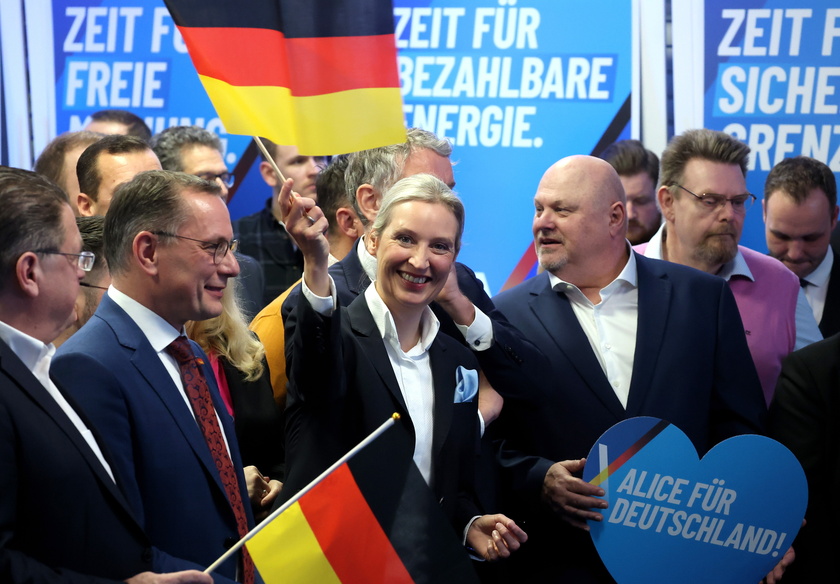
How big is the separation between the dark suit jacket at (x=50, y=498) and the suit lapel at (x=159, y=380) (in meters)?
0.36

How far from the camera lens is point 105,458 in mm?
2510

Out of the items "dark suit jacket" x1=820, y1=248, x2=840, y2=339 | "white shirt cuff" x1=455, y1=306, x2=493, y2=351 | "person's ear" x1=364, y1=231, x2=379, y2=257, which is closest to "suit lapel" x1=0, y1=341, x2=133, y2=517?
"person's ear" x1=364, y1=231, x2=379, y2=257

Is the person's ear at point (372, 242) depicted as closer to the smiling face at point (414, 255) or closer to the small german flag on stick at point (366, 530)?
the smiling face at point (414, 255)

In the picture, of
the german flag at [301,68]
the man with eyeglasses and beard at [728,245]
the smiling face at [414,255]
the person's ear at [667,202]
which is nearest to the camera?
the german flag at [301,68]

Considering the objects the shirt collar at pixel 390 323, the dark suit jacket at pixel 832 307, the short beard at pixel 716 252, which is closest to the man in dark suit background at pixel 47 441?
the shirt collar at pixel 390 323

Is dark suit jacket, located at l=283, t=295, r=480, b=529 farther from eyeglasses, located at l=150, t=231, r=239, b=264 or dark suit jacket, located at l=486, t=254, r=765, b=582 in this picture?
dark suit jacket, located at l=486, t=254, r=765, b=582

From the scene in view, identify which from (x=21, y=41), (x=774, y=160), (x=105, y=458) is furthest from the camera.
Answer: (x=21, y=41)

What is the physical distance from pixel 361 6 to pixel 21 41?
3.86 m

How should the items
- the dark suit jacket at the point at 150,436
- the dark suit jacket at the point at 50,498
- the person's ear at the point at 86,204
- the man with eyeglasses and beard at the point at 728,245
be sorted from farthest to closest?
1. the man with eyeglasses and beard at the point at 728,245
2. the person's ear at the point at 86,204
3. the dark suit jacket at the point at 150,436
4. the dark suit jacket at the point at 50,498

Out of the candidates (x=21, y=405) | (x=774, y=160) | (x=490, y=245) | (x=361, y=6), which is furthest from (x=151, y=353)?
(x=774, y=160)

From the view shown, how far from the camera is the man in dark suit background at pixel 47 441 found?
2271 millimetres

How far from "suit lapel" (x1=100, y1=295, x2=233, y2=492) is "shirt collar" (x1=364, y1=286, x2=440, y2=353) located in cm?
68

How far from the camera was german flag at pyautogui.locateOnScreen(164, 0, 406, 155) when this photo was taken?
3.15 meters

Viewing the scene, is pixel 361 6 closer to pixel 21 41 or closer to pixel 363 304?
pixel 363 304
